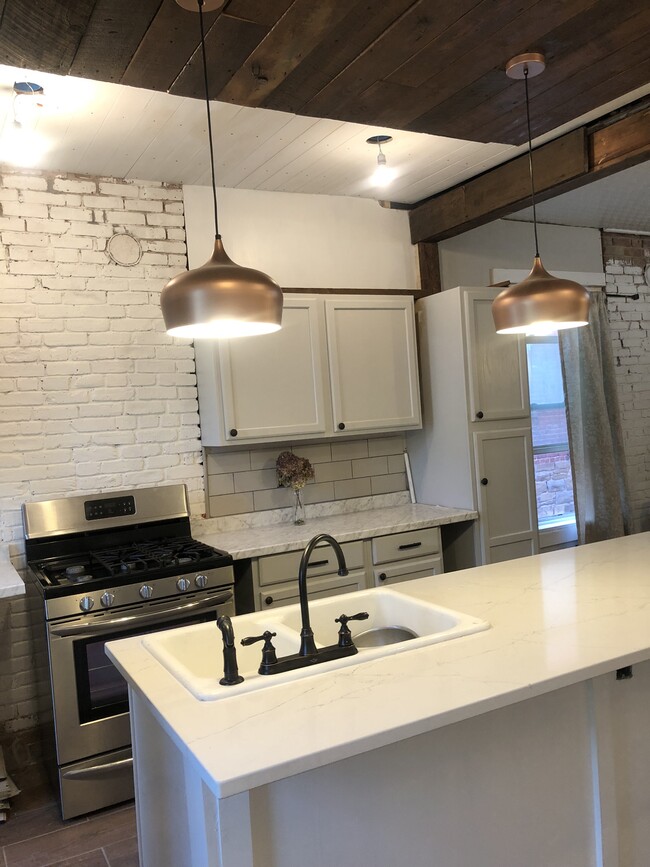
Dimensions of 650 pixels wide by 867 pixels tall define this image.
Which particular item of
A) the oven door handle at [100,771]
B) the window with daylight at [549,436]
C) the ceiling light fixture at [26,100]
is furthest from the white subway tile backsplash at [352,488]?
the ceiling light fixture at [26,100]

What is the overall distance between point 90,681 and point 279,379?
166 cm

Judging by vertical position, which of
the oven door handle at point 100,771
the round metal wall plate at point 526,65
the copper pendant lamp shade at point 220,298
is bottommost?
the oven door handle at point 100,771

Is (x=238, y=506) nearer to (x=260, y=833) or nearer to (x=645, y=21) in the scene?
(x=260, y=833)

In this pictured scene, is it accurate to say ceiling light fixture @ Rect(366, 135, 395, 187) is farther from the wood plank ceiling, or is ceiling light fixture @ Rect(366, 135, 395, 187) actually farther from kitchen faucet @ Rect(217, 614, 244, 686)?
kitchen faucet @ Rect(217, 614, 244, 686)

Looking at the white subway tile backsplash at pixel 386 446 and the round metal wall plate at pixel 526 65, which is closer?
the round metal wall plate at pixel 526 65

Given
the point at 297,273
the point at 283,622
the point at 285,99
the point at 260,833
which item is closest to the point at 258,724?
the point at 260,833

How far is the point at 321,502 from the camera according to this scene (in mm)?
4094

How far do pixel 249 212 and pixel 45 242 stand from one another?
1.09 meters

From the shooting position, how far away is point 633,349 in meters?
5.48

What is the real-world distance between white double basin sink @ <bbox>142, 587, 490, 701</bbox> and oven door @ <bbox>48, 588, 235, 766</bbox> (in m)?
0.91

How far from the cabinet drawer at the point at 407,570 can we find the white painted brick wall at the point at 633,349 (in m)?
2.27

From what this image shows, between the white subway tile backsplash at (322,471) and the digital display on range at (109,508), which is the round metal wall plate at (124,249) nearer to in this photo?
the white subway tile backsplash at (322,471)

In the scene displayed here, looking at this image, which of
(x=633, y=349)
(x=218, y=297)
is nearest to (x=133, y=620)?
(x=218, y=297)

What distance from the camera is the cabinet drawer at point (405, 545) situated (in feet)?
11.9
